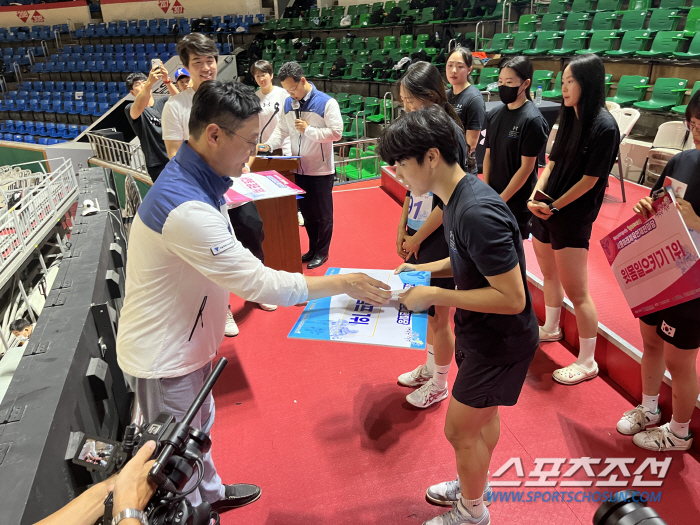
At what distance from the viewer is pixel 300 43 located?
1279 cm

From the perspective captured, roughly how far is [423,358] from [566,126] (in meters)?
1.48

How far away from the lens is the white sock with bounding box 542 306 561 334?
2.79 m

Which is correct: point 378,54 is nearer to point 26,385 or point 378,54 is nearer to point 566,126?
point 566,126

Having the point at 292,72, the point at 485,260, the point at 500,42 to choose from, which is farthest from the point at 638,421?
the point at 500,42

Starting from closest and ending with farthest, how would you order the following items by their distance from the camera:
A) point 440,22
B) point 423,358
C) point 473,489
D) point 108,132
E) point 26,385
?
point 26,385
point 473,489
point 423,358
point 108,132
point 440,22

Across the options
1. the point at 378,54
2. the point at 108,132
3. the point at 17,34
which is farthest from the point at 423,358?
the point at 17,34

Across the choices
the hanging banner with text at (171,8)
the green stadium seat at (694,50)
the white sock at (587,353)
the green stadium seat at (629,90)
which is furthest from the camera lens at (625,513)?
the hanging banner with text at (171,8)

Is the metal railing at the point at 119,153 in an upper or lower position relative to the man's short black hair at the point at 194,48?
lower

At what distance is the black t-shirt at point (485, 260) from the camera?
125 cm

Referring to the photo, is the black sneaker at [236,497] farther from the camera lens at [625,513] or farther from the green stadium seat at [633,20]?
the green stadium seat at [633,20]

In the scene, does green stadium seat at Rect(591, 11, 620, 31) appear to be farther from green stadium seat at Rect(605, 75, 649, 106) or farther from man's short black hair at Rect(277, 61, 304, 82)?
man's short black hair at Rect(277, 61, 304, 82)

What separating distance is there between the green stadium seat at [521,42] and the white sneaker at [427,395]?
757 cm

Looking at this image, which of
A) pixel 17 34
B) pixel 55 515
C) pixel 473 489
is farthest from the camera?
pixel 17 34

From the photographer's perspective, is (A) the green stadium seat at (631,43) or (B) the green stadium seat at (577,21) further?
(B) the green stadium seat at (577,21)
